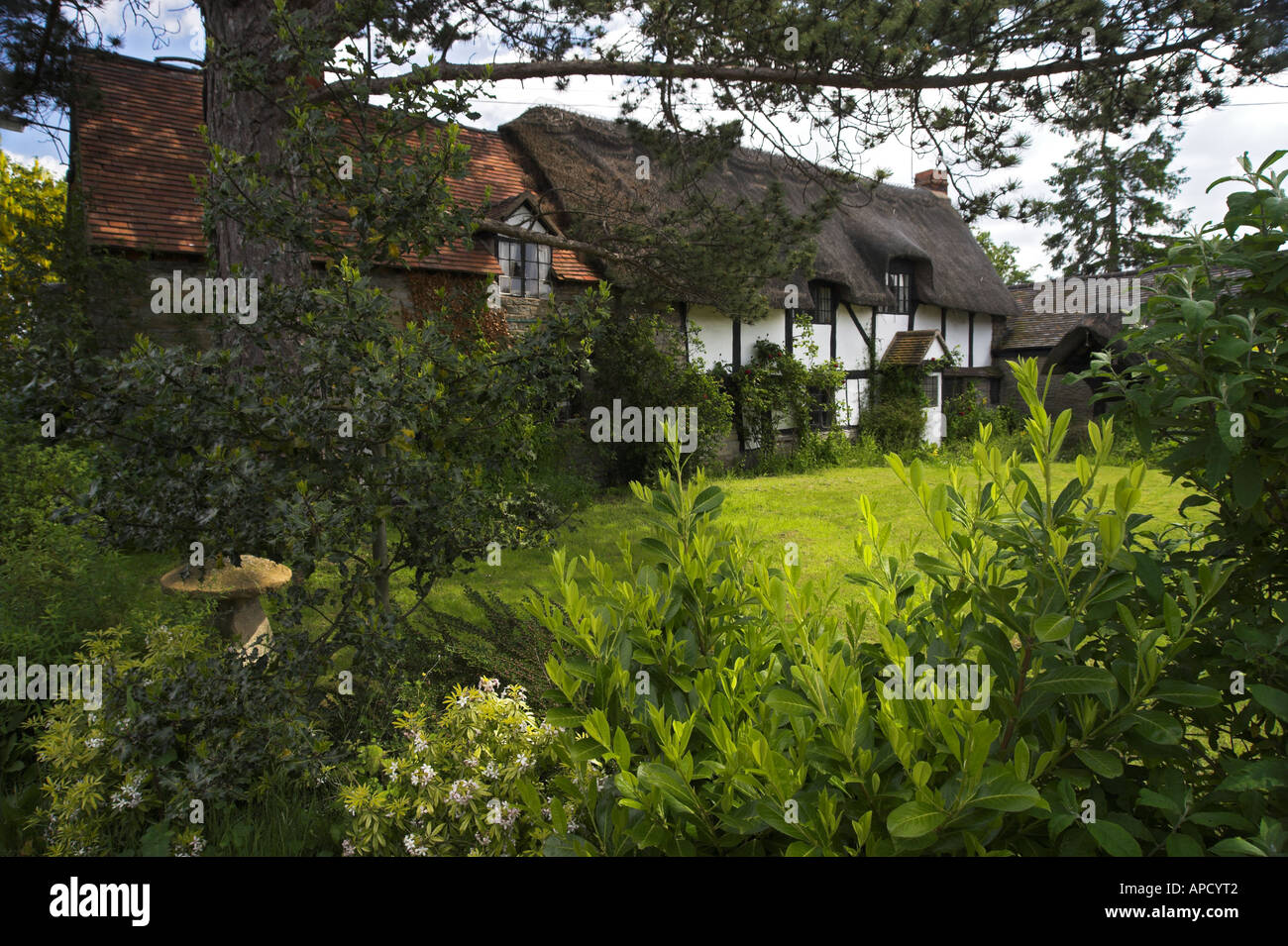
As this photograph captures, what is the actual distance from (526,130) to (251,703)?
50.5ft

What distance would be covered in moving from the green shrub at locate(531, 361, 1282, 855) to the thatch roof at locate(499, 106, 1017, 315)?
24.9 ft

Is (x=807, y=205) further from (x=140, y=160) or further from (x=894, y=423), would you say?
(x=140, y=160)

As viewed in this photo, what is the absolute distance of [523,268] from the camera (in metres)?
14.8

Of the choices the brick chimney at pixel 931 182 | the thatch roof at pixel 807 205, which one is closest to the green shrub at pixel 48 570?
the thatch roof at pixel 807 205

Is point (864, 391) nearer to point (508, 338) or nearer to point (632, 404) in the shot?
point (632, 404)

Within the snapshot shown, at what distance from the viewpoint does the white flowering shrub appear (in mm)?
2535

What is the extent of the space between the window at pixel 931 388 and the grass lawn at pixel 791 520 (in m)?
5.54

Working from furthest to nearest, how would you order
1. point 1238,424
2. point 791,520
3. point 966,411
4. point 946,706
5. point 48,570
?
point 966,411
point 791,520
point 48,570
point 1238,424
point 946,706

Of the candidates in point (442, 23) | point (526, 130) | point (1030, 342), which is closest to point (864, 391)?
point (1030, 342)

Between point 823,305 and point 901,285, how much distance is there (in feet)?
12.3

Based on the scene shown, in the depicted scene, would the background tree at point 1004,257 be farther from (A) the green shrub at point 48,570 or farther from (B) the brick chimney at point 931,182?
(A) the green shrub at point 48,570

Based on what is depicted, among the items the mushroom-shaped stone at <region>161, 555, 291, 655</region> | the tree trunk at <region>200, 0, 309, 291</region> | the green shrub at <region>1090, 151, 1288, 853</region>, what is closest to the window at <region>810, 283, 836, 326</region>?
the tree trunk at <region>200, 0, 309, 291</region>

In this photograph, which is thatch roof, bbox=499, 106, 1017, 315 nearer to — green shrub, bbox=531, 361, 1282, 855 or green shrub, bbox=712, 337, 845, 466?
green shrub, bbox=712, 337, 845, 466

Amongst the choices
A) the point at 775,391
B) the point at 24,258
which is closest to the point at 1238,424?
the point at 24,258
